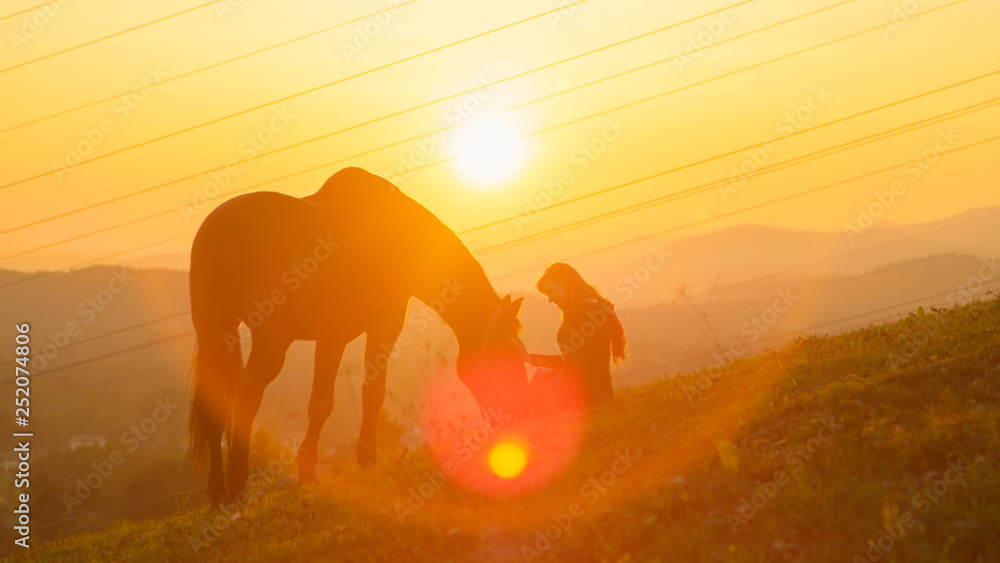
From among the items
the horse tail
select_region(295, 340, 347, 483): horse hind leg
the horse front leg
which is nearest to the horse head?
the horse front leg

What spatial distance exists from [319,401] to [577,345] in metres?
3.73

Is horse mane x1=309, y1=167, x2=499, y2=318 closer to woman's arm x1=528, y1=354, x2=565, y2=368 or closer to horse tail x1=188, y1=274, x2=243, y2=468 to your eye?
woman's arm x1=528, y1=354, x2=565, y2=368

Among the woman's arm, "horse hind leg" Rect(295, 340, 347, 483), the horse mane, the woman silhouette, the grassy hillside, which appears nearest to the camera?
the grassy hillside

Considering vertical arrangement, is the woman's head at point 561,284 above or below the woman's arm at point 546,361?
above

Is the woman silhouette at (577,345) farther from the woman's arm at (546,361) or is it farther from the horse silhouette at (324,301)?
the horse silhouette at (324,301)

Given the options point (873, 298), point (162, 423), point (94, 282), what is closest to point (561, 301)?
point (162, 423)

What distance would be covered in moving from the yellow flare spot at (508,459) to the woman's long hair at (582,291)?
259 cm

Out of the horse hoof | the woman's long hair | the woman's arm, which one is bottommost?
the horse hoof

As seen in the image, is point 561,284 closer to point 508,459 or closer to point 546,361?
point 546,361

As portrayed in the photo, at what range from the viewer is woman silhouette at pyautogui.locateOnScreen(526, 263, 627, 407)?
10.4 m

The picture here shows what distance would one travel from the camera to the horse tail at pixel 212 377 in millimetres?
8719

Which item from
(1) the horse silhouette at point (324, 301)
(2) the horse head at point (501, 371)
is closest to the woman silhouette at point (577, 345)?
(2) the horse head at point (501, 371)

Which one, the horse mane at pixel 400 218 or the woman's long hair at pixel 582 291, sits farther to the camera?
the horse mane at pixel 400 218

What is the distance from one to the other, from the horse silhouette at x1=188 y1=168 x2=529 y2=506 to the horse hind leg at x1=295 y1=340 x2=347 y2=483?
0.02 metres
